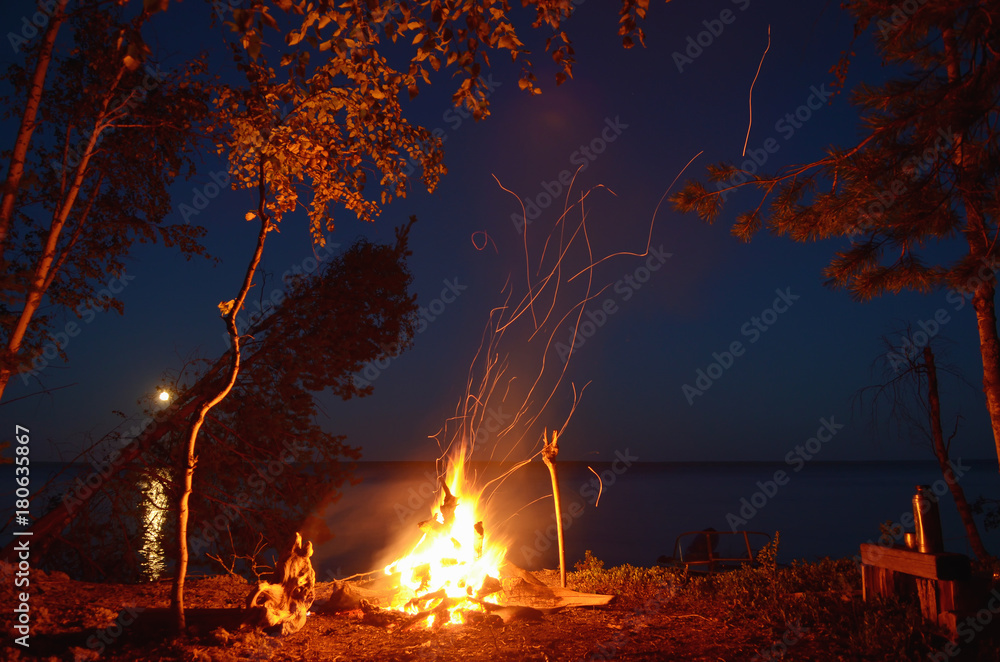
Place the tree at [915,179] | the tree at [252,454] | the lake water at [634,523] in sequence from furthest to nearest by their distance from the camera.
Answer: the lake water at [634,523] < the tree at [252,454] < the tree at [915,179]

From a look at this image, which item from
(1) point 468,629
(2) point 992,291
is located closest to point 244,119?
(1) point 468,629

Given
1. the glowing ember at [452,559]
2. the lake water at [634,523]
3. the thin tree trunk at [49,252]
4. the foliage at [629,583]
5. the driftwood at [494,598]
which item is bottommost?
the lake water at [634,523]

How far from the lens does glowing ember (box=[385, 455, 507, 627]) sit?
6.45 m

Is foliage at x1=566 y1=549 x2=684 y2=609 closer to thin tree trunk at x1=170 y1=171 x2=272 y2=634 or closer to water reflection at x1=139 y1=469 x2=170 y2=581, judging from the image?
thin tree trunk at x1=170 y1=171 x2=272 y2=634

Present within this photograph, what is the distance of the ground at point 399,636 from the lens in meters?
4.39

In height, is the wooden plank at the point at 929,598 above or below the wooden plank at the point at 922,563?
below

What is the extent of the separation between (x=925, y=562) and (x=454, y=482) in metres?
5.06

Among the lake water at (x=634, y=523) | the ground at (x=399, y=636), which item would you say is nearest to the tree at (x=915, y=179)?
the ground at (x=399, y=636)

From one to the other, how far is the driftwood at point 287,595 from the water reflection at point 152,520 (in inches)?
133

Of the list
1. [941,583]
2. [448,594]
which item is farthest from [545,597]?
[941,583]

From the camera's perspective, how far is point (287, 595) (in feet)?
17.7

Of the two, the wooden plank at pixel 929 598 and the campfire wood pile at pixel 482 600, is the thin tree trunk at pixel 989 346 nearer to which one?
the wooden plank at pixel 929 598

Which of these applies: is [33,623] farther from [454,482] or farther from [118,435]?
[454,482]

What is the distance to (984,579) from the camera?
4.57m
